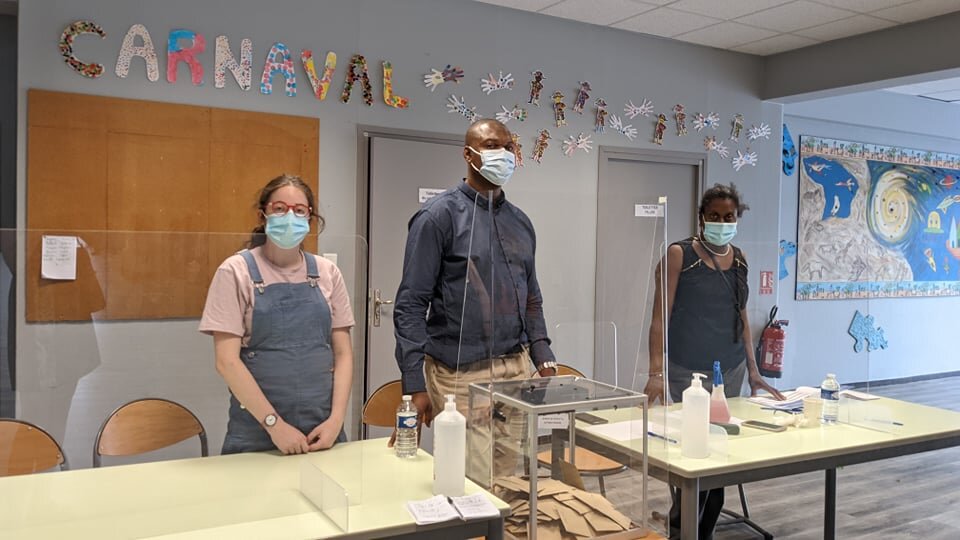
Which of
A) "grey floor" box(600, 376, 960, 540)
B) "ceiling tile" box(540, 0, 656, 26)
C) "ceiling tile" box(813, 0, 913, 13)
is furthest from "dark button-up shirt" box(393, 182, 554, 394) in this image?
"ceiling tile" box(813, 0, 913, 13)

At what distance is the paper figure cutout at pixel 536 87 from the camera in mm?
4543

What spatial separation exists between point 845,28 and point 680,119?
1.14 m

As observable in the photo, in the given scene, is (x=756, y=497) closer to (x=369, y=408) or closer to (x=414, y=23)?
(x=369, y=408)

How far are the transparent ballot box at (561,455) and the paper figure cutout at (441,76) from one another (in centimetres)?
261

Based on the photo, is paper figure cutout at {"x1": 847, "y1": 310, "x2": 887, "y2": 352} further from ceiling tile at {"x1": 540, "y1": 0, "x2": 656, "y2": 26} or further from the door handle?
the door handle

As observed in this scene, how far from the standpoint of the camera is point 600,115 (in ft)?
15.8

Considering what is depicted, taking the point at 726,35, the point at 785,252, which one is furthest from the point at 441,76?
the point at 785,252

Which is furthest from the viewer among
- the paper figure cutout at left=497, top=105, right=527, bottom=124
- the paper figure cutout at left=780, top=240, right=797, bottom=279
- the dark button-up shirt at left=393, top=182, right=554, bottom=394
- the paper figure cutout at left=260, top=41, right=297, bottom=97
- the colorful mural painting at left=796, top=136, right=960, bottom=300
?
the colorful mural painting at left=796, top=136, right=960, bottom=300

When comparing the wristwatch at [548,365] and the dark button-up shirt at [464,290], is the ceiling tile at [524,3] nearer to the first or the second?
the dark button-up shirt at [464,290]

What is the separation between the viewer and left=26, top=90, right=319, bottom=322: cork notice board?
1.69 m

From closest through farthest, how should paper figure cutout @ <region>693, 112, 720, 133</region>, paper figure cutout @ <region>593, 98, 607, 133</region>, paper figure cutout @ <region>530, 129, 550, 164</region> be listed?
1. paper figure cutout @ <region>530, 129, 550, 164</region>
2. paper figure cutout @ <region>593, 98, 607, 133</region>
3. paper figure cutout @ <region>693, 112, 720, 133</region>

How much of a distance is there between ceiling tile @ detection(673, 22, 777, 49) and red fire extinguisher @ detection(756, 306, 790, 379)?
8.55 feet

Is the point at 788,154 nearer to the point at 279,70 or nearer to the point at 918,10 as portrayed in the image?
the point at 918,10

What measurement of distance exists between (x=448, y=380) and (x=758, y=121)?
4.25 m
